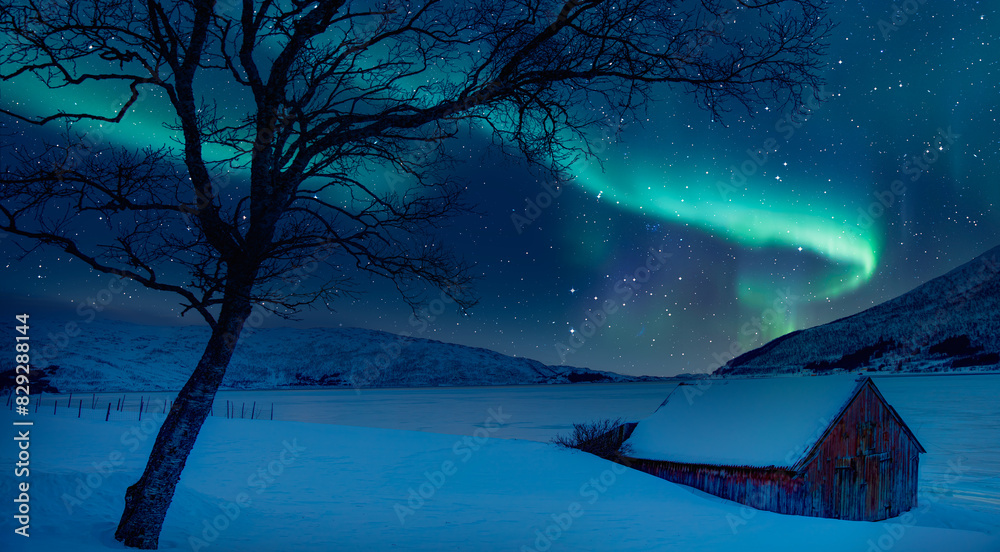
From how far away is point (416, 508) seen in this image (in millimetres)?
18891

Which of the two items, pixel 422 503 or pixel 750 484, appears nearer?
pixel 422 503

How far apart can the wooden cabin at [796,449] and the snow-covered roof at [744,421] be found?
4 centimetres

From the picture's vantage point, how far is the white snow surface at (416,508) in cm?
1166

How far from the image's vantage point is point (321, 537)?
44.9 feet

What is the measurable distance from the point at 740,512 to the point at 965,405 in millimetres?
106777

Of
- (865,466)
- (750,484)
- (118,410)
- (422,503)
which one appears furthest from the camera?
(118,410)

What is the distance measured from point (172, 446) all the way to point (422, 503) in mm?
12796

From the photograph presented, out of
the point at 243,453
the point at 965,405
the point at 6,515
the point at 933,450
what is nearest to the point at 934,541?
the point at 6,515

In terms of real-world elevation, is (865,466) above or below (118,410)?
above

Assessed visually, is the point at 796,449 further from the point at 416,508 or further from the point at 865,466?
the point at 416,508

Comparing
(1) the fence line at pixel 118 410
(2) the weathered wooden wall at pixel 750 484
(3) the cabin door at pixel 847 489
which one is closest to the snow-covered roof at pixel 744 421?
(2) the weathered wooden wall at pixel 750 484

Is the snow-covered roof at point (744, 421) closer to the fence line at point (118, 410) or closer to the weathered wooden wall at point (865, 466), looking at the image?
the weathered wooden wall at point (865, 466)

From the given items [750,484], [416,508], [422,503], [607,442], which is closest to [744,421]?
[750,484]

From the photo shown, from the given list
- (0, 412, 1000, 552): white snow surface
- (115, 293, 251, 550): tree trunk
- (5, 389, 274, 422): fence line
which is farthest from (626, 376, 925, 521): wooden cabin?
(5, 389, 274, 422): fence line
